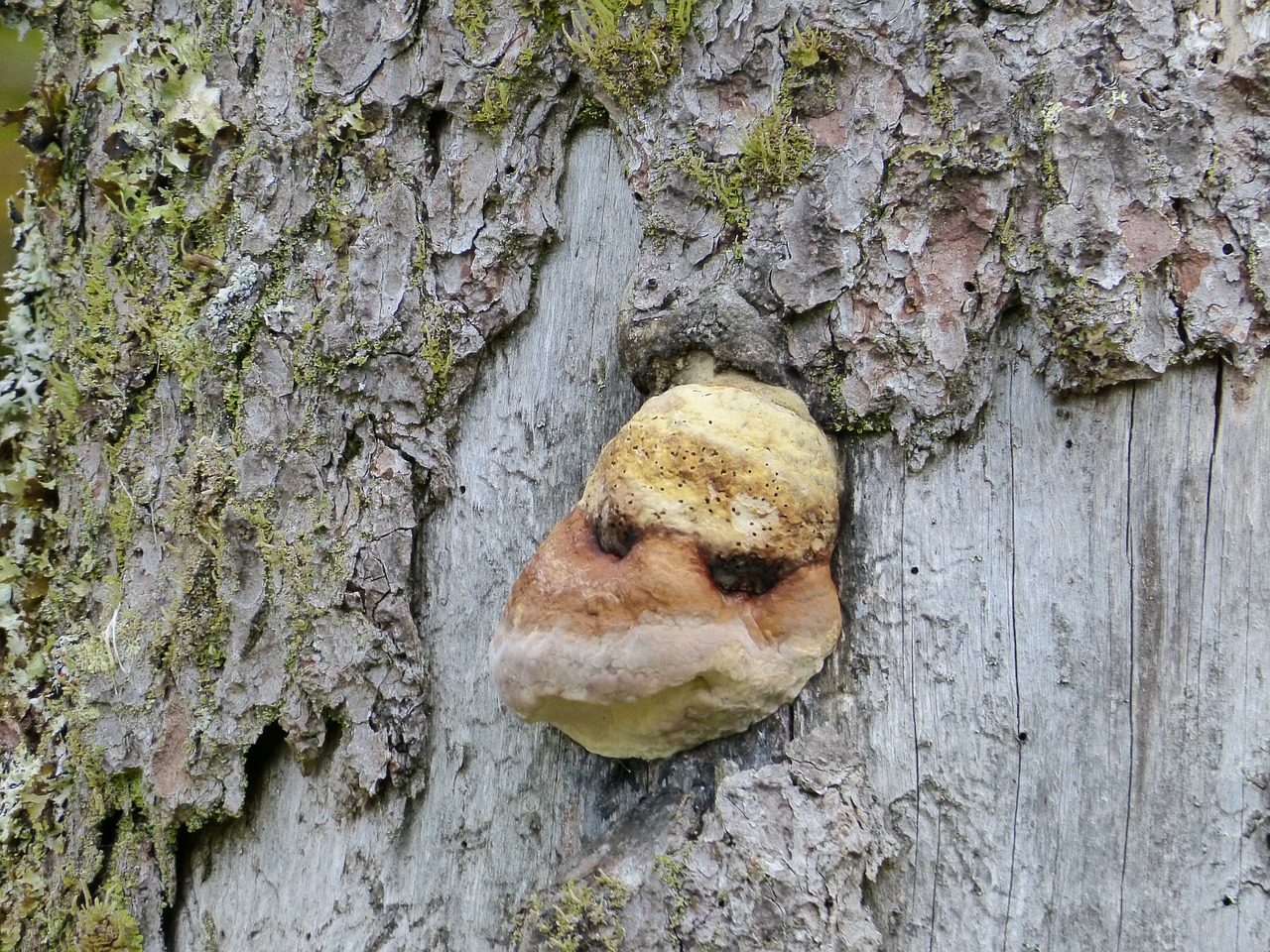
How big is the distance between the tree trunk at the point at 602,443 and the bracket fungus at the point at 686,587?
0.16 metres

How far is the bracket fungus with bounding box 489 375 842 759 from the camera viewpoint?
1.75 m

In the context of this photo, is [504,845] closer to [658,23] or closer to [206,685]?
[206,685]

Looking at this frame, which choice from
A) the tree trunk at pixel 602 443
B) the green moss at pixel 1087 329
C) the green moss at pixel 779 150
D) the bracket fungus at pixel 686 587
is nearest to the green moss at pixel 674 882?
the tree trunk at pixel 602 443

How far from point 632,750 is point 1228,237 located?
1674 mm

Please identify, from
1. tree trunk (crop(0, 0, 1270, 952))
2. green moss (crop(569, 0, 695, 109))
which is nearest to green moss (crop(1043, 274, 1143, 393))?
tree trunk (crop(0, 0, 1270, 952))

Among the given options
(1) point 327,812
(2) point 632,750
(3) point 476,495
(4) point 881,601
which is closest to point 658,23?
(3) point 476,495

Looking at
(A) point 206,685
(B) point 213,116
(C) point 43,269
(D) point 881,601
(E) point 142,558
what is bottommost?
(A) point 206,685

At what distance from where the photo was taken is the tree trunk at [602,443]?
70.3 inches

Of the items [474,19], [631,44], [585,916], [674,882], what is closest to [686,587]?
[674,882]

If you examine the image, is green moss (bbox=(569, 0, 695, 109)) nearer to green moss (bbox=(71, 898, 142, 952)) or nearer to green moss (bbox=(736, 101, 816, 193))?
green moss (bbox=(736, 101, 816, 193))

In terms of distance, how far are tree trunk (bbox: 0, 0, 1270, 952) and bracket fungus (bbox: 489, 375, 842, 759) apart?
16 cm

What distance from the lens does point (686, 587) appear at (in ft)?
5.77

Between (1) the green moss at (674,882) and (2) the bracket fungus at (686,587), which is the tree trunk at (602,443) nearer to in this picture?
(1) the green moss at (674,882)

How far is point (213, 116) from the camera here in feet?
8.23
